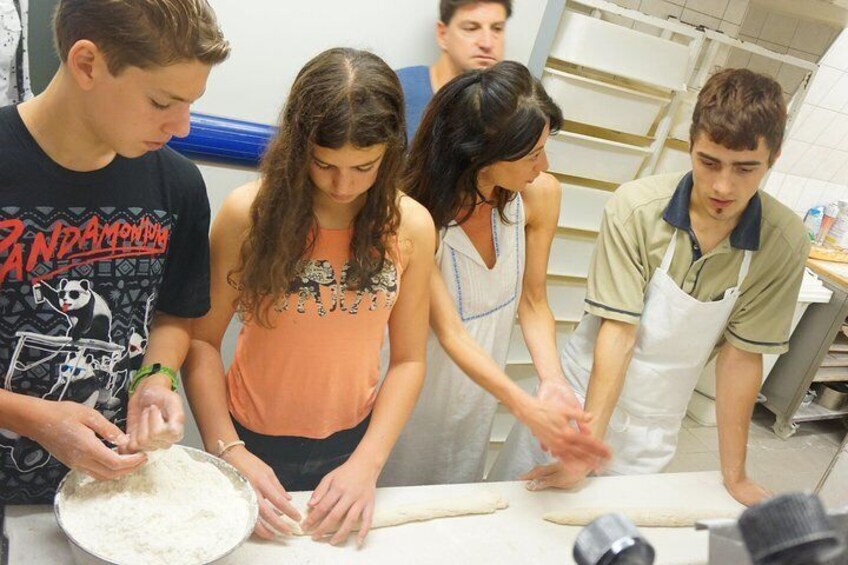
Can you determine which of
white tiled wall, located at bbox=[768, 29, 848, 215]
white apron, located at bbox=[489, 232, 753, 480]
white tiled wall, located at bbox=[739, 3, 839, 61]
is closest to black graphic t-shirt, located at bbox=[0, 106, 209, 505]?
white apron, located at bbox=[489, 232, 753, 480]

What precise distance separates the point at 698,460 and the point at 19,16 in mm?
3194

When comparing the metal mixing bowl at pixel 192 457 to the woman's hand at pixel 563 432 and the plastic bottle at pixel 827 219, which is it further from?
the plastic bottle at pixel 827 219

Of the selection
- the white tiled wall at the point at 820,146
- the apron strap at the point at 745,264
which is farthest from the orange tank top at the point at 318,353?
the white tiled wall at the point at 820,146

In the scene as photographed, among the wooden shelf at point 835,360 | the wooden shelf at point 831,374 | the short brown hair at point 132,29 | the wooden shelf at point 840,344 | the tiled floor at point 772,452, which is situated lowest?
the tiled floor at point 772,452

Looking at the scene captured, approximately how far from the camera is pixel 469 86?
4.50 ft

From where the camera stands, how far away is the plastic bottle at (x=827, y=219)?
→ 3.72 m

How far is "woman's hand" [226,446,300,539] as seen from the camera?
1005 millimetres

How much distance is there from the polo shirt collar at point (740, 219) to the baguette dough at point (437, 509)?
0.76 meters

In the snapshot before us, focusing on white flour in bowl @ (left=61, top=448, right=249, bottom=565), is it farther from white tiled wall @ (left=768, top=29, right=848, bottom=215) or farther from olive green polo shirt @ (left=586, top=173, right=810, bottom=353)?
white tiled wall @ (left=768, top=29, right=848, bottom=215)

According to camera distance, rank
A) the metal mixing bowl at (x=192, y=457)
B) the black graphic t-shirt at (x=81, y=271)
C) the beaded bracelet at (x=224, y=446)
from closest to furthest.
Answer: the metal mixing bowl at (x=192, y=457)
the black graphic t-shirt at (x=81, y=271)
the beaded bracelet at (x=224, y=446)

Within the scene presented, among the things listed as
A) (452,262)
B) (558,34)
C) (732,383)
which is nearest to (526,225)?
Answer: (452,262)

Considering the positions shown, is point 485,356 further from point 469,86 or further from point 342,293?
point 469,86

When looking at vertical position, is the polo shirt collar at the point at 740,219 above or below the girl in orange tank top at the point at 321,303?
above

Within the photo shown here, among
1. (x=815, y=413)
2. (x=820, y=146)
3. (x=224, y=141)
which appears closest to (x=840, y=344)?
(x=815, y=413)
